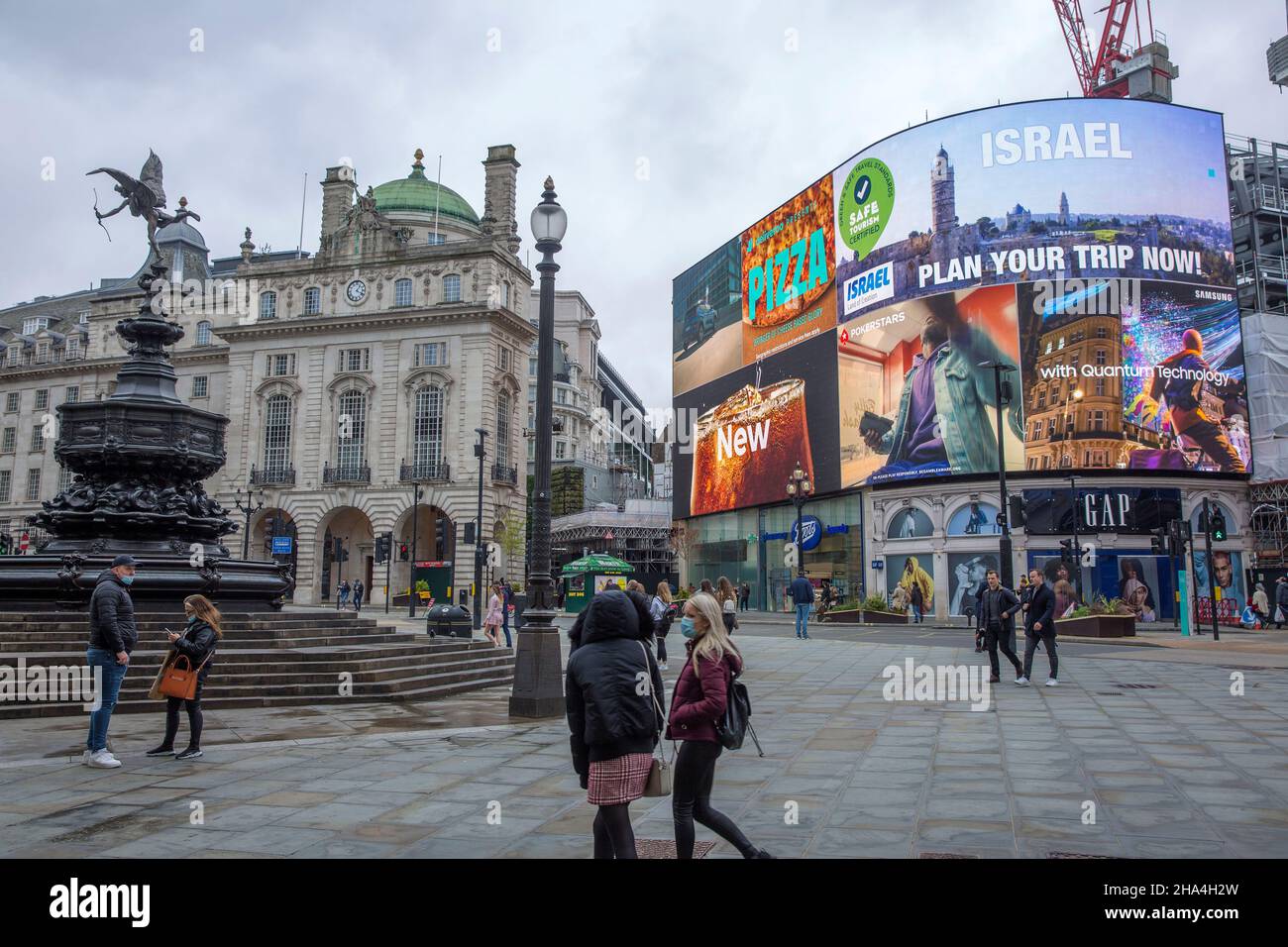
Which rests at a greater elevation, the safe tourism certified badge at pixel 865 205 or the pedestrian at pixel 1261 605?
the safe tourism certified badge at pixel 865 205

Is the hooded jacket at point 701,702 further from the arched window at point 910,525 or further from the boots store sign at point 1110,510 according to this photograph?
the arched window at point 910,525

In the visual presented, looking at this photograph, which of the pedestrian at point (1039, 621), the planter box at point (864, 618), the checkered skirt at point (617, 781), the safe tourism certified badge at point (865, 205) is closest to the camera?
the checkered skirt at point (617, 781)

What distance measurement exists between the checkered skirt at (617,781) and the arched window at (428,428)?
4712cm

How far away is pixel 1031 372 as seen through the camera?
41.7 m

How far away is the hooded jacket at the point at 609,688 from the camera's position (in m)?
4.51

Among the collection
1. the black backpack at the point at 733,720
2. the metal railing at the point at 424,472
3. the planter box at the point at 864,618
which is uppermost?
the metal railing at the point at 424,472

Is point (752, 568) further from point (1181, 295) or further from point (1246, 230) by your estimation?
point (1246, 230)

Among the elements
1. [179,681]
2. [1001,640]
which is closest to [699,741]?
[179,681]

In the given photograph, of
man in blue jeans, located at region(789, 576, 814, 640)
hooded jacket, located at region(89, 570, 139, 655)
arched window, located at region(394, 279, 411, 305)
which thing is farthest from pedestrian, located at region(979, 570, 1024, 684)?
arched window, located at region(394, 279, 411, 305)

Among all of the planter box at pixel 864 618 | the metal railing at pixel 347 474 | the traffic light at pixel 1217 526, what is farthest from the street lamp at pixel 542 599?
the metal railing at pixel 347 474

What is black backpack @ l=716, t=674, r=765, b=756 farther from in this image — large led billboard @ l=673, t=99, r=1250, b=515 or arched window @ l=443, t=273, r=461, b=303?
arched window @ l=443, t=273, r=461, b=303

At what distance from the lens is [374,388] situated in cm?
5188
